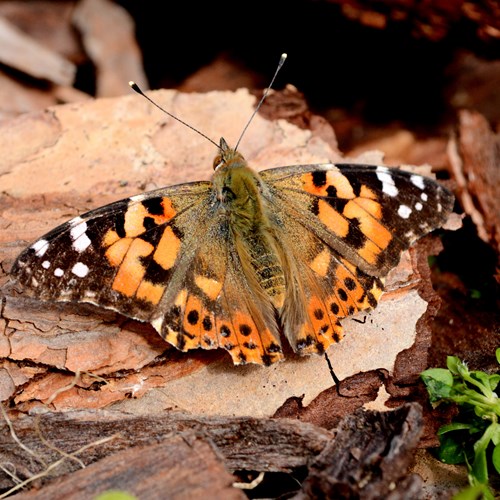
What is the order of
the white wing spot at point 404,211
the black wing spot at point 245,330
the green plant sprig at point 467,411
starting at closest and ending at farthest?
the green plant sprig at point 467,411
the black wing spot at point 245,330
the white wing spot at point 404,211

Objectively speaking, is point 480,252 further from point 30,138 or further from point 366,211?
point 30,138

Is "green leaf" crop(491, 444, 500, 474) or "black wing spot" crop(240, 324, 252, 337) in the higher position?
"black wing spot" crop(240, 324, 252, 337)

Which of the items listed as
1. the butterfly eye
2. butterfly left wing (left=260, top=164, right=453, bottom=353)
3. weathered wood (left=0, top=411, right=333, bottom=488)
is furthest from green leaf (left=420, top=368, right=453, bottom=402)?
the butterfly eye

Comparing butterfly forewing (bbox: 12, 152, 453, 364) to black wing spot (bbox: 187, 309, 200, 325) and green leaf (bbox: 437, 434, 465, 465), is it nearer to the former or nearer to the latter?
black wing spot (bbox: 187, 309, 200, 325)

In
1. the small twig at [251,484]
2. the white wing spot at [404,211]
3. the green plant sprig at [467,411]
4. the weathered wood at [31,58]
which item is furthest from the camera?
the weathered wood at [31,58]

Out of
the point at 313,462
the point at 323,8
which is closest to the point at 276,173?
the point at 313,462

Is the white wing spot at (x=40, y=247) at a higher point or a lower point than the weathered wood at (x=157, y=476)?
higher

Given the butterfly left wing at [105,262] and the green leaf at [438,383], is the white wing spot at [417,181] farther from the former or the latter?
the butterfly left wing at [105,262]

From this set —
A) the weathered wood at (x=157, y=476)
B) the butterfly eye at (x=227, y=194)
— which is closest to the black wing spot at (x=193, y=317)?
the weathered wood at (x=157, y=476)
